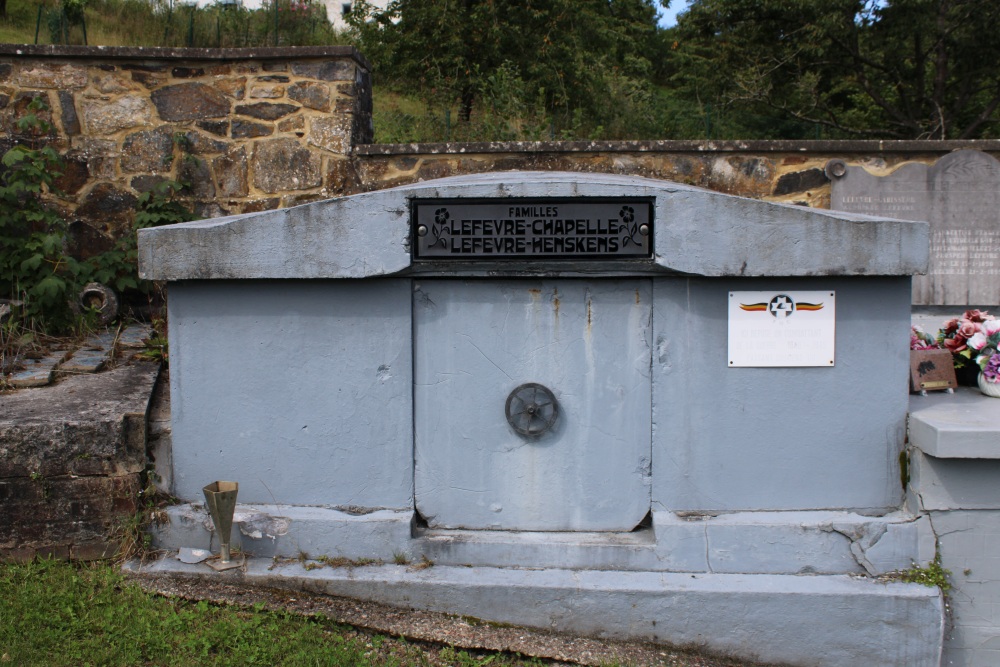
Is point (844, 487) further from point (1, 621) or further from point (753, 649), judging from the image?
→ point (1, 621)

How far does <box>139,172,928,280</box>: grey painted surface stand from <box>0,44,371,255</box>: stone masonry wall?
2.81m

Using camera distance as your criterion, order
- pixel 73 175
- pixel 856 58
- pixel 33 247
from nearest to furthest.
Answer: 1. pixel 33 247
2. pixel 73 175
3. pixel 856 58

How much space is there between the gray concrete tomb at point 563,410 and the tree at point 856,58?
991 centimetres

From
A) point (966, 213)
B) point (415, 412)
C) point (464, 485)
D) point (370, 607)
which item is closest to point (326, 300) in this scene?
point (415, 412)

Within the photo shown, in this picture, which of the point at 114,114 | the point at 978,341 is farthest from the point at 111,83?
the point at 978,341

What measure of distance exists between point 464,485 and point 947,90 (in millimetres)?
13676

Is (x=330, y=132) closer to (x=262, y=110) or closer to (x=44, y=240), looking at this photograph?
(x=262, y=110)

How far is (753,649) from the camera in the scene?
3.40 m

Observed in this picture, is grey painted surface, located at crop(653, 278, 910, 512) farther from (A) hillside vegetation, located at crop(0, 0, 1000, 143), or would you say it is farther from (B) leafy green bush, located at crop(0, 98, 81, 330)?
(A) hillside vegetation, located at crop(0, 0, 1000, 143)

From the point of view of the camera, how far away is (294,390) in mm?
3629

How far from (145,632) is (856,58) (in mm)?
13278

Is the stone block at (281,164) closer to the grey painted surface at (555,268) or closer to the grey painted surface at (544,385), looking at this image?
the grey painted surface at (555,268)

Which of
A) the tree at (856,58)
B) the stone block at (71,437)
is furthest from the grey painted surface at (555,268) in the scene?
the tree at (856,58)

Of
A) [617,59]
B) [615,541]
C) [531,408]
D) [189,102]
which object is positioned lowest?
[615,541]
